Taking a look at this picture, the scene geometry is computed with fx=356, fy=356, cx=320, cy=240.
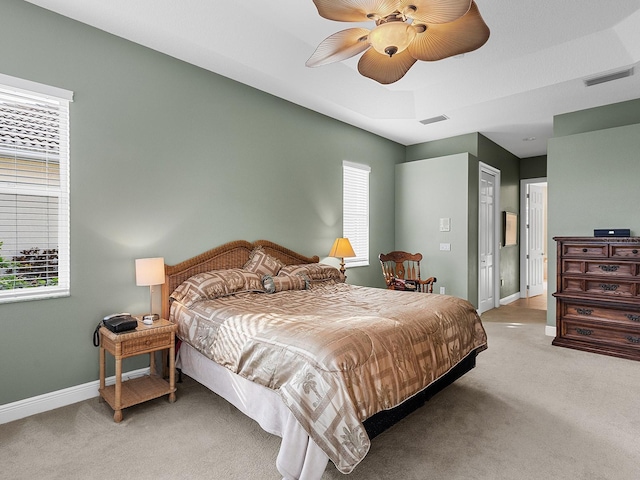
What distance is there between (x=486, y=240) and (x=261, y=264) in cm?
413

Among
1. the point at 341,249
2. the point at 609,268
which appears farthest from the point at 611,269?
the point at 341,249

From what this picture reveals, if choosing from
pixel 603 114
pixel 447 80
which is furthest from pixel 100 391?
pixel 603 114

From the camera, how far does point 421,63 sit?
3.91 m

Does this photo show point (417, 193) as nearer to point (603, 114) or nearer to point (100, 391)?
point (603, 114)

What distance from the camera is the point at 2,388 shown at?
2486 millimetres

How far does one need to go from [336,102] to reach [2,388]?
4129 mm

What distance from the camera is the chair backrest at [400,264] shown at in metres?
5.32

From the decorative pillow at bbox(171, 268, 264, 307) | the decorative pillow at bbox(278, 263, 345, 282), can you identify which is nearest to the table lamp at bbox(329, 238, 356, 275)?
the decorative pillow at bbox(278, 263, 345, 282)

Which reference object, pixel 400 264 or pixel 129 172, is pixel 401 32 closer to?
pixel 129 172

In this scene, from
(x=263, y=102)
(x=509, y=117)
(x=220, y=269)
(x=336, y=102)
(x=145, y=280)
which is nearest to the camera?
(x=145, y=280)

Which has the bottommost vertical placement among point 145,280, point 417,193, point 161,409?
point 161,409

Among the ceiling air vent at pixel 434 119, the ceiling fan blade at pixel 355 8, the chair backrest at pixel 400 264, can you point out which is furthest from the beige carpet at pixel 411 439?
the ceiling air vent at pixel 434 119

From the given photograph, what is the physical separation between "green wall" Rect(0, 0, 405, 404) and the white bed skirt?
0.93 metres

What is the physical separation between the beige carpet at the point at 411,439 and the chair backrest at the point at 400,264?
2.32m
